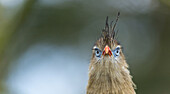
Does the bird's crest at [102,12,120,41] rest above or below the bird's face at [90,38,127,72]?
above

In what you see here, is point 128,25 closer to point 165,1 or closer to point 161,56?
point 161,56

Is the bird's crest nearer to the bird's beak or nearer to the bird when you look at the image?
the bird

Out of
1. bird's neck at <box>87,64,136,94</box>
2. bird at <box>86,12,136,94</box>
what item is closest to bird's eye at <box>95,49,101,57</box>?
bird at <box>86,12,136,94</box>

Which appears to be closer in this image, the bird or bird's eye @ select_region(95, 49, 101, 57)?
the bird

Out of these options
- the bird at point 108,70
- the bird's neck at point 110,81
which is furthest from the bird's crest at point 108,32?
the bird's neck at point 110,81

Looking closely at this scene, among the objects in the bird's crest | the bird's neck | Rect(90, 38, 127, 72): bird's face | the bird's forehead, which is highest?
the bird's crest

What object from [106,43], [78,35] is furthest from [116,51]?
[78,35]

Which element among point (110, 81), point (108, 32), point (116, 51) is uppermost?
point (108, 32)

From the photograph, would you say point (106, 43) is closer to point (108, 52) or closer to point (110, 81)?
point (108, 52)

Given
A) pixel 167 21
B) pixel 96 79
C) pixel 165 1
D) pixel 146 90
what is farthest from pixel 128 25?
pixel 96 79
